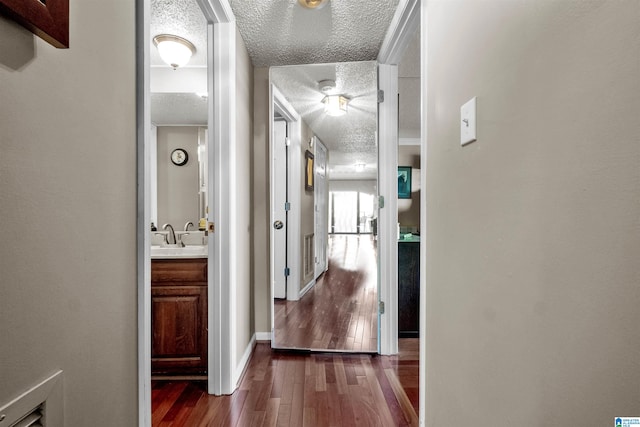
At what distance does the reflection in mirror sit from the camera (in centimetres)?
280

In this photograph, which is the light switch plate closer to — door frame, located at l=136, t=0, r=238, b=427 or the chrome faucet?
door frame, located at l=136, t=0, r=238, b=427

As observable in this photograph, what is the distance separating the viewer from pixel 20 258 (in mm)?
607

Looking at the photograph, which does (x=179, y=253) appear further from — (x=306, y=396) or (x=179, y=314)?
(x=306, y=396)

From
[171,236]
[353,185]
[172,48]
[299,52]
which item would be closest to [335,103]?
[299,52]

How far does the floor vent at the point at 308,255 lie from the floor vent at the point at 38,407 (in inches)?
135

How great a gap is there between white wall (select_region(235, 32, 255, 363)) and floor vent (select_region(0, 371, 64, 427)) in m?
1.43

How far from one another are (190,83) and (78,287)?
2303mm

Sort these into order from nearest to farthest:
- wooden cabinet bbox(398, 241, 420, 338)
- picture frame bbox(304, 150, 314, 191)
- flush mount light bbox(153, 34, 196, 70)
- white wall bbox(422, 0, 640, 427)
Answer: white wall bbox(422, 0, 640, 427), flush mount light bbox(153, 34, 196, 70), wooden cabinet bbox(398, 241, 420, 338), picture frame bbox(304, 150, 314, 191)

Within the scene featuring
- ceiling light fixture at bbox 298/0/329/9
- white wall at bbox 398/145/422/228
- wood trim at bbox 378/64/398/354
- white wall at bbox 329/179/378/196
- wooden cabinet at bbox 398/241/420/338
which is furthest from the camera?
white wall at bbox 329/179/378/196

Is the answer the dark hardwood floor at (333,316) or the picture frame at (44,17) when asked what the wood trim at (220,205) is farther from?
the picture frame at (44,17)

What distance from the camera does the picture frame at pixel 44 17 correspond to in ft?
1.78

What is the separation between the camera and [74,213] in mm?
744

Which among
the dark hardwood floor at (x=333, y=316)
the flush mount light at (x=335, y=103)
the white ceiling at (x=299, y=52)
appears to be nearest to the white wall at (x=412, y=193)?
the white ceiling at (x=299, y=52)

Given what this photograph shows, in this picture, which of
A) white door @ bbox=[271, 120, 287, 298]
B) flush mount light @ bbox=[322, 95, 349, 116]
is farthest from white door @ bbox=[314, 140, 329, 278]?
flush mount light @ bbox=[322, 95, 349, 116]
